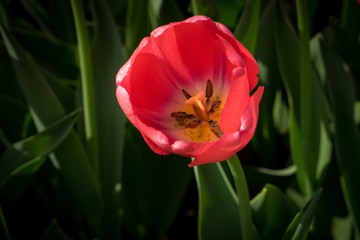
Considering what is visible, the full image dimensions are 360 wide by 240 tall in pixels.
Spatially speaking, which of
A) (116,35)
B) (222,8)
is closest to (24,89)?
(116,35)

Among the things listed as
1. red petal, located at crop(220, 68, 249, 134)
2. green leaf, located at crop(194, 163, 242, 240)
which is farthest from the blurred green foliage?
red petal, located at crop(220, 68, 249, 134)

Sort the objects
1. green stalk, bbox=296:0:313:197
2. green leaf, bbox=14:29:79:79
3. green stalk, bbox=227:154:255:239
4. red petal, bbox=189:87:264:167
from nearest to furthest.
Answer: red petal, bbox=189:87:264:167 < green stalk, bbox=227:154:255:239 < green stalk, bbox=296:0:313:197 < green leaf, bbox=14:29:79:79

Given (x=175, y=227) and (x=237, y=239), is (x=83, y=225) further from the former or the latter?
(x=237, y=239)

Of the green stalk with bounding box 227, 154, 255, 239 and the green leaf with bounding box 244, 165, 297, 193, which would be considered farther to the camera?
the green leaf with bounding box 244, 165, 297, 193

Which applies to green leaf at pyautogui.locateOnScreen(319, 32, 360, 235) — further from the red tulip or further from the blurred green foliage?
the red tulip

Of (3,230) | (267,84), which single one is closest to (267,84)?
(267,84)

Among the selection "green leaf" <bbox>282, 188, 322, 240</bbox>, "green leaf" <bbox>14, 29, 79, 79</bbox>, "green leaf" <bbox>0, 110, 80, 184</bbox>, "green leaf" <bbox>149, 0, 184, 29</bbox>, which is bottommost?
"green leaf" <bbox>282, 188, 322, 240</bbox>

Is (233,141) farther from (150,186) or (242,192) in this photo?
(150,186)

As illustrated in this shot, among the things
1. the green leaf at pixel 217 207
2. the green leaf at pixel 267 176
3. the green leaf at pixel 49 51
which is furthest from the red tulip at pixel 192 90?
the green leaf at pixel 49 51
